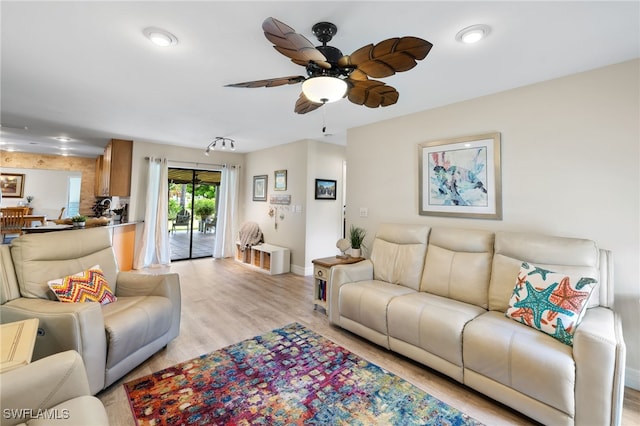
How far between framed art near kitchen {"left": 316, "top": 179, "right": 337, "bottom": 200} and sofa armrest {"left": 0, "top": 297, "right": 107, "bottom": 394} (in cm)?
372

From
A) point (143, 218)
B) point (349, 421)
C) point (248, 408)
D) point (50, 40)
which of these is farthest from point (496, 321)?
point (143, 218)

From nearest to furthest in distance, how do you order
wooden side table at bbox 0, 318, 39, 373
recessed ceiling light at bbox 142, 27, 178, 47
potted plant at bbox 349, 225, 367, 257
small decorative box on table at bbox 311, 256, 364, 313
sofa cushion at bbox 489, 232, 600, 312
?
wooden side table at bbox 0, 318, 39, 373 < recessed ceiling light at bbox 142, 27, 178, 47 < sofa cushion at bbox 489, 232, 600, 312 < small decorative box on table at bbox 311, 256, 364, 313 < potted plant at bbox 349, 225, 367, 257

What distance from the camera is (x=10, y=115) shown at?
371 centimetres

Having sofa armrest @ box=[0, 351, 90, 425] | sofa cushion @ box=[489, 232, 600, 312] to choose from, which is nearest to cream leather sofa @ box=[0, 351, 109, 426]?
sofa armrest @ box=[0, 351, 90, 425]

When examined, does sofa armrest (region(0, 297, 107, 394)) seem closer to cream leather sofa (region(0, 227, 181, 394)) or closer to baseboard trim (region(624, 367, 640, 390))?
cream leather sofa (region(0, 227, 181, 394))

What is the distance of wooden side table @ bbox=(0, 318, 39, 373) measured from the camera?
3.67 ft

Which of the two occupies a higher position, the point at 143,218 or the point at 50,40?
the point at 50,40

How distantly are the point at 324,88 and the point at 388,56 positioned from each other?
393mm

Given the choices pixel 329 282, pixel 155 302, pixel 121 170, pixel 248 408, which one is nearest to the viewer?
pixel 248 408

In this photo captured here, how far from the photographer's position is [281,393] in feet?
6.26

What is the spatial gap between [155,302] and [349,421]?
1.75m

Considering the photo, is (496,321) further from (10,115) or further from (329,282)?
(10,115)

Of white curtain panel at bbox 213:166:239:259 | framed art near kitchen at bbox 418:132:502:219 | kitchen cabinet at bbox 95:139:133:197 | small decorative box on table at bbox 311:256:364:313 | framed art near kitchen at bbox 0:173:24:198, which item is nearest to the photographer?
framed art near kitchen at bbox 418:132:502:219

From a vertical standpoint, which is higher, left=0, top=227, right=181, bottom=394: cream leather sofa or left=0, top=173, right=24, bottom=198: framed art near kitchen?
left=0, top=173, right=24, bottom=198: framed art near kitchen
